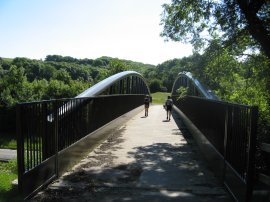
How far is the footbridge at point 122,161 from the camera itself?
5.01 m

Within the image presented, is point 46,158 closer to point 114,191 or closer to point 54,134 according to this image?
point 54,134

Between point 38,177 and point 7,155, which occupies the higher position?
point 38,177

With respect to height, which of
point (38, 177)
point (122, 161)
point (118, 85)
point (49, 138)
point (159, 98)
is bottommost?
point (159, 98)

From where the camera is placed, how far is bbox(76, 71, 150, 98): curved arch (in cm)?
1220

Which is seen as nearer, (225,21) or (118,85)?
(225,21)

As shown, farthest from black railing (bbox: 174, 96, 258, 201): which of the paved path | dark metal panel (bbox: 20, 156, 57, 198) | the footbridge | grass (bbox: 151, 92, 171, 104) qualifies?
grass (bbox: 151, 92, 171, 104)

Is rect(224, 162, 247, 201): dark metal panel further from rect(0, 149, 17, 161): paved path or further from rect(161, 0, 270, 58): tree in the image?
rect(0, 149, 17, 161): paved path

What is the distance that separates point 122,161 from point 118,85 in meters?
13.6

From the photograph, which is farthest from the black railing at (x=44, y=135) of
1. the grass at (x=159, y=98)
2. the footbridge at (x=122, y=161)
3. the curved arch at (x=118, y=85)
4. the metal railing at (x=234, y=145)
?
the grass at (x=159, y=98)

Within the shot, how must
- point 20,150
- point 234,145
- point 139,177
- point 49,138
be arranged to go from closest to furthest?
point 20,150
point 234,145
point 49,138
point 139,177

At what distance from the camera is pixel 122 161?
8062 mm

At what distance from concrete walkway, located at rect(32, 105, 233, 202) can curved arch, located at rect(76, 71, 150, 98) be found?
244 cm

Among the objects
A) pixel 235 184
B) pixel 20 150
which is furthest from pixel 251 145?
pixel 20 150

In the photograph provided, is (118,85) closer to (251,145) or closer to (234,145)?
(234,145)
